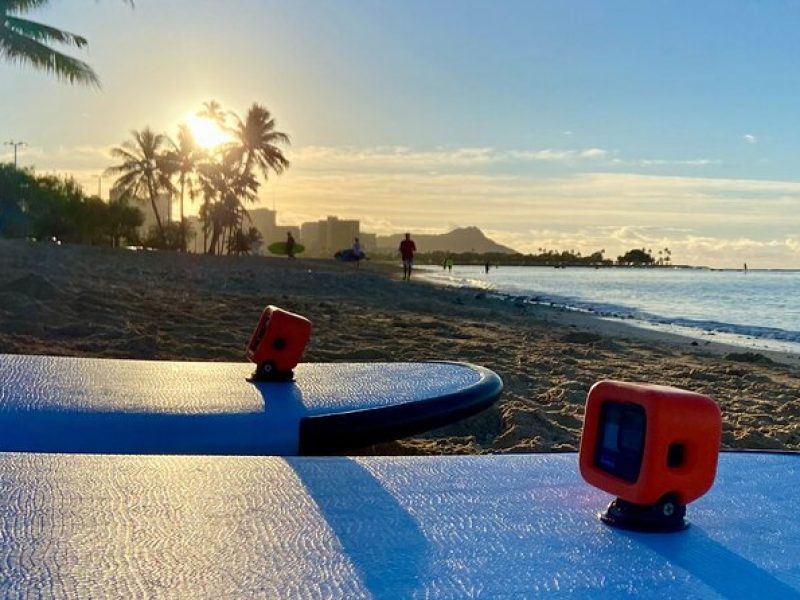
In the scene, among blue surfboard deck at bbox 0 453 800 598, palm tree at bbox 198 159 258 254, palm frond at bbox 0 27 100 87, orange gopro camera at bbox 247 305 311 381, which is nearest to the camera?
blue surfboard deck at bbox 0 453 800 598

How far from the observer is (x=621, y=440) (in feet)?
5.57

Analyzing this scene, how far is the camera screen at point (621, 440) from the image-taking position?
5.38 feet

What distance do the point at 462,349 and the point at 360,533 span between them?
18.4 ft

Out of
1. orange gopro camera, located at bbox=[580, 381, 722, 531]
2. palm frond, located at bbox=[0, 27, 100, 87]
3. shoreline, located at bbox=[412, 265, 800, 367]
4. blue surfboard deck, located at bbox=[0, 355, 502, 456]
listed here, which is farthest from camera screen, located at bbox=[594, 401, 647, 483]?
palm frond, located at bbox=[0, 27, 100, 87]

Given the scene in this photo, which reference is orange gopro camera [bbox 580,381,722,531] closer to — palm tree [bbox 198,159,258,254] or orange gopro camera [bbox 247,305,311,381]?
orange gopro camera [bbox 247,305,311,381]

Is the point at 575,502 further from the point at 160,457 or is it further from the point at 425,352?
the point at 425,352

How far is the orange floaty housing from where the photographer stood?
1594mm

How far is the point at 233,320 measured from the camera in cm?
793

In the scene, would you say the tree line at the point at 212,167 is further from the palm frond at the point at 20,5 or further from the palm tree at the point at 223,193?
the palm frond at the point at 20,5

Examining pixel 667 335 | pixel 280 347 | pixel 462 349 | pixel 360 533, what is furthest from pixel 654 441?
pixel 667 335

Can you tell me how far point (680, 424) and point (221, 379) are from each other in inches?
95.7

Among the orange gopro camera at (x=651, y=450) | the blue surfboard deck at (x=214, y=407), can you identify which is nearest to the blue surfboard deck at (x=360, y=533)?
the orange gopro camera at (x=651, y=450)

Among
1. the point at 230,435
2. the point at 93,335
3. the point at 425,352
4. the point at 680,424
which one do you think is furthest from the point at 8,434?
the point at 425,352

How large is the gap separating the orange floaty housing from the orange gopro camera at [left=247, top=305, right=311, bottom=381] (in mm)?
2028
